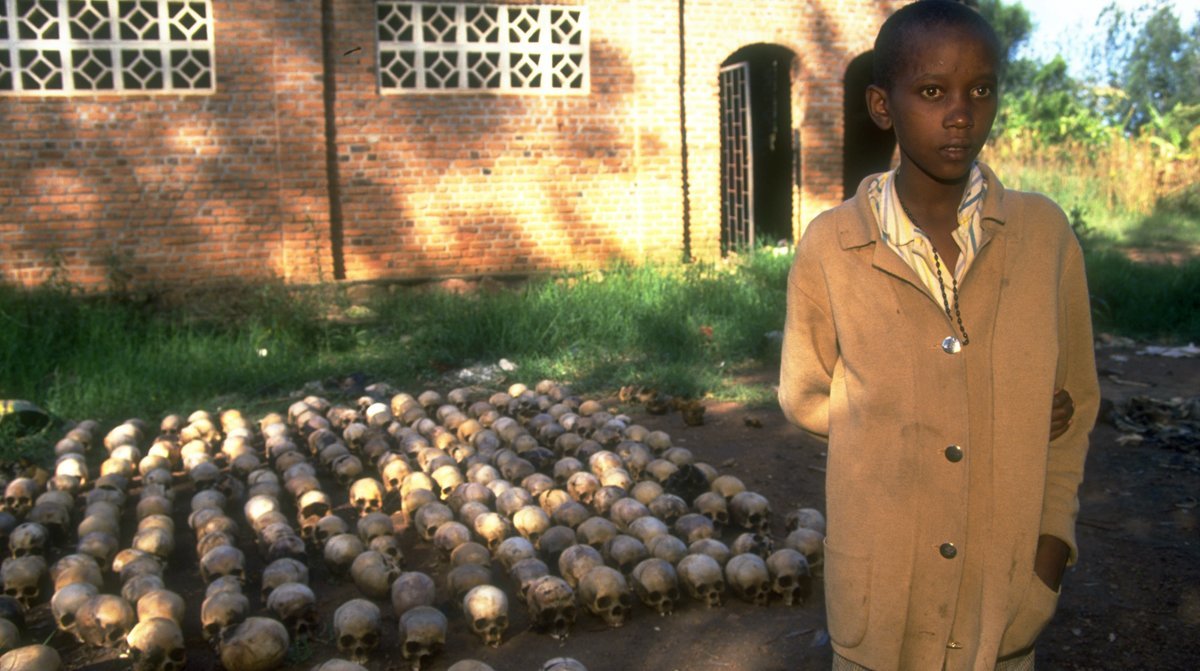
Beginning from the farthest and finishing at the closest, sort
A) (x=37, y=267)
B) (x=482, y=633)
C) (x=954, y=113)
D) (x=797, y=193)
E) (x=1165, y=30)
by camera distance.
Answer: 1. (x=1165, y=30)
2. (x=797, y=193)
3. (x=37, y=267)
4. (x=482, y=633)
5. (x=954, y=113)

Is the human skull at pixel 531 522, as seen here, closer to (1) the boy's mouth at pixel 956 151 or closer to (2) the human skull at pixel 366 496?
(2) the human skull at pixel 366 496

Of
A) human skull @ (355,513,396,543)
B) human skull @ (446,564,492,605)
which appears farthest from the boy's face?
human skull @ (355,513,396,543)

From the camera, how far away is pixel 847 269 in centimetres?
205

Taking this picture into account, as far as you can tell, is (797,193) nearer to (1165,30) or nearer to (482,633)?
(482,633)

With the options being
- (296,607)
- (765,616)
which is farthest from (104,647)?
(765,616)

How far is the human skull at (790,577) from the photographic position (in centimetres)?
411

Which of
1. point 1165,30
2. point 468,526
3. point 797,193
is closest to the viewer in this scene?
point 468,526

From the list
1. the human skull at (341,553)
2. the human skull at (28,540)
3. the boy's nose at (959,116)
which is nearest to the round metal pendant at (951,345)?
the boy's nose at (959,116)

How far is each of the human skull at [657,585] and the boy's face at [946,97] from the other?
7.84 ft

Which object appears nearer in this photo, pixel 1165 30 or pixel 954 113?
pixel 954 113

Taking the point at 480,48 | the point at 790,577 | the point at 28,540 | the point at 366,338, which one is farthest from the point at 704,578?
the point at 480,48

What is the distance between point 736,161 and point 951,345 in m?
12.4

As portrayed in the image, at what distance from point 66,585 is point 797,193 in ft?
32.0

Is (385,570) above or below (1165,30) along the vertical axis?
below
